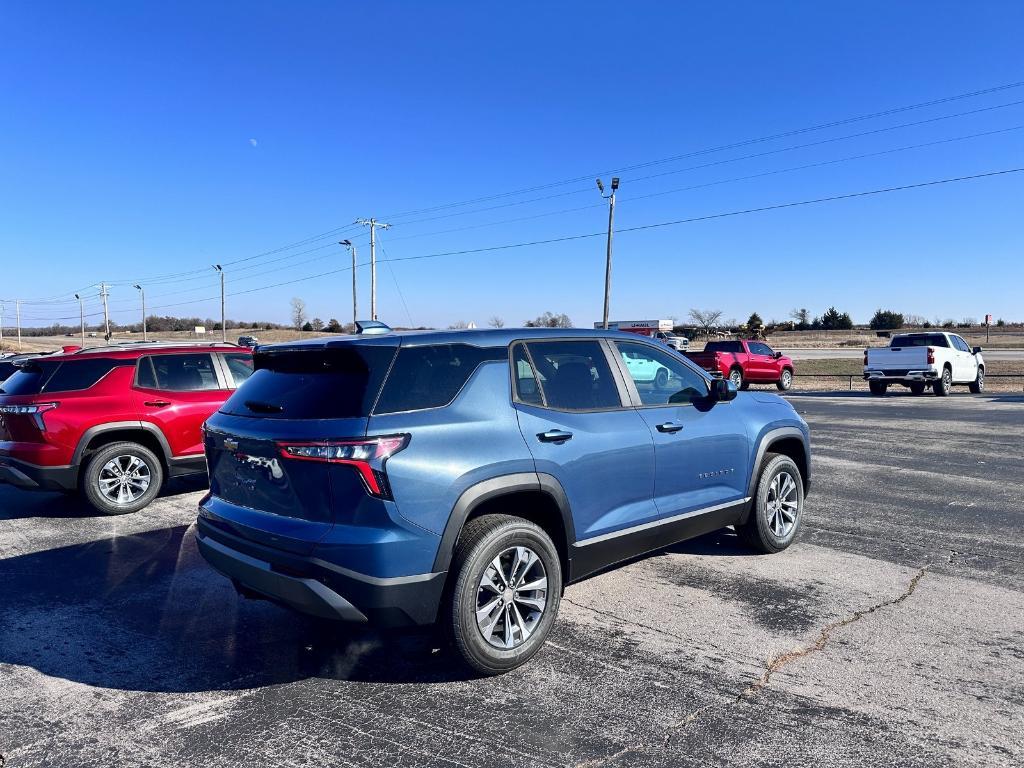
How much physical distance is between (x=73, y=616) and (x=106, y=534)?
2.29m

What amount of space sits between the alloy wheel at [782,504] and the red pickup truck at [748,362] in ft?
66.9

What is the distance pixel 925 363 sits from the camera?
72.1 feet

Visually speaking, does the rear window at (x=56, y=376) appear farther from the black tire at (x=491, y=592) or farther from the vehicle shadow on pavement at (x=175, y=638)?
the black tire at (x=491, y=592)

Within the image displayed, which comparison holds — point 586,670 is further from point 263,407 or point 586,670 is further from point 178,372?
point 178,372

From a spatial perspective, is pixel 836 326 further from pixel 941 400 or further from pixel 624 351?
pixel 624 351

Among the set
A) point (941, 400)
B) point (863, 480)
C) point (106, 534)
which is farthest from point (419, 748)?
point (941, 400)

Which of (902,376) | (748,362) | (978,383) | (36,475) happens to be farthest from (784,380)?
(36,475)

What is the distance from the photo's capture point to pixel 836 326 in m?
107

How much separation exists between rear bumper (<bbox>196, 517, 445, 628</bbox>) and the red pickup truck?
924 inches

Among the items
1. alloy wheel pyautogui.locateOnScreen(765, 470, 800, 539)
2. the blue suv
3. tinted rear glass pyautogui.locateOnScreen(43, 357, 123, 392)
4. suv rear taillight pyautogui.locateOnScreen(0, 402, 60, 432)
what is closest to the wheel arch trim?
the blue suv

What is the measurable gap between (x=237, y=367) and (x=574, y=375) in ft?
17.8

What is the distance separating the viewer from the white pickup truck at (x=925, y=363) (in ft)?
72.3

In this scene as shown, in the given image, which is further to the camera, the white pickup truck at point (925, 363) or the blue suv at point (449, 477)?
the white pickup truck at point (925, 363)

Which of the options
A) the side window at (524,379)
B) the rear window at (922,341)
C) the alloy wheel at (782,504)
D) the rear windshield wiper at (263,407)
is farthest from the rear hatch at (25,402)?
the rear window at (922,341)
